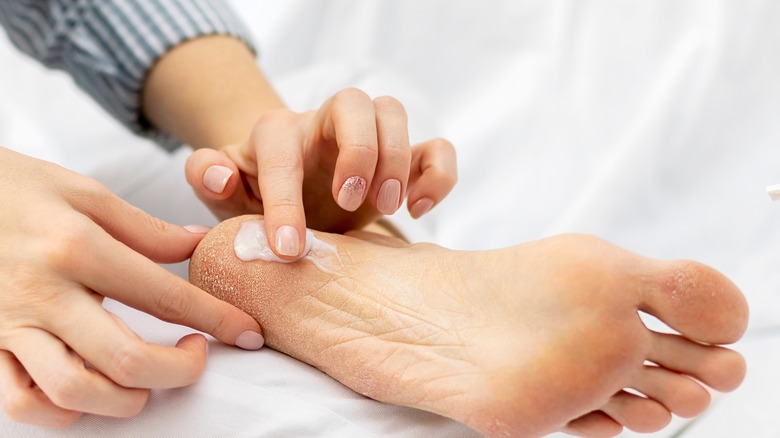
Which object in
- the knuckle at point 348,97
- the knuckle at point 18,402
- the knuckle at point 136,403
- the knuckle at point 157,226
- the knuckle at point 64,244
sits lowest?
the knuckle at point 18,402

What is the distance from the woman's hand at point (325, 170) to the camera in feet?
2.36

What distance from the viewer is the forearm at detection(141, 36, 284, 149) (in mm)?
1078

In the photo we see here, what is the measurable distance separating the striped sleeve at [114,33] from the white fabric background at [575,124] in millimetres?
117

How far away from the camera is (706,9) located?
1.31 meters

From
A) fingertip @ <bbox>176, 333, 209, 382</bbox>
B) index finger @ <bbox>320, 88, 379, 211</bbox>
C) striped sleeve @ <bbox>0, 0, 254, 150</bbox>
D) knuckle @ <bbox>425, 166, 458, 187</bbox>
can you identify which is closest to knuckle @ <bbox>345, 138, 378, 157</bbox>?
index finger @ <bbox>320, 88, 379, 211</bbox>

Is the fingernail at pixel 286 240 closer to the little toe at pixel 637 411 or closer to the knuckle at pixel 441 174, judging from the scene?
the knuckle at pixel 441 174

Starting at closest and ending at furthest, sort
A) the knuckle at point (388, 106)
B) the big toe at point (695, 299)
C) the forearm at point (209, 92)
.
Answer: the big toe at point (695, 299), the knuckle at point (388, 106), the forearm at point (209, 92)

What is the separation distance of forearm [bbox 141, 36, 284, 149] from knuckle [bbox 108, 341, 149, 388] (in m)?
0.51

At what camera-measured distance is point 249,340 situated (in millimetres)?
705

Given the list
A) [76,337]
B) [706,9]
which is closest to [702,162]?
[706,9]

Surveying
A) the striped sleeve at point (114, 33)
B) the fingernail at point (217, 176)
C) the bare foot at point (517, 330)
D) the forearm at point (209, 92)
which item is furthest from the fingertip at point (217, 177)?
the striped sleeve at point (114, 33)

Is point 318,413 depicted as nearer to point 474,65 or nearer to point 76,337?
point 76,337

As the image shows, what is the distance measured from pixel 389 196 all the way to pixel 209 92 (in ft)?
1.53

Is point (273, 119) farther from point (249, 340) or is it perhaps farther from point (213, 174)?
point (249, 340)
